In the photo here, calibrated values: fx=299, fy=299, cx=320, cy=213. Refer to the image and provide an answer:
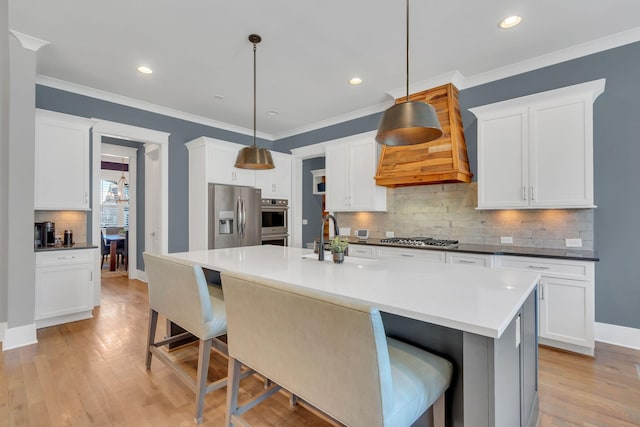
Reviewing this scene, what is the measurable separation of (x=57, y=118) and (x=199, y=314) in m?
3.31

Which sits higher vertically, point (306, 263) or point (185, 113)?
point (185, 113)

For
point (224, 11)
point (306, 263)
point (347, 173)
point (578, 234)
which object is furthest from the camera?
point (347, 173)

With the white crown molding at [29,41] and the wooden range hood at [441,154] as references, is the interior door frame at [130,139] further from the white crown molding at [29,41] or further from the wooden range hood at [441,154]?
the wooden range hood at [441,154]

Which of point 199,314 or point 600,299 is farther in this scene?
point 600,299

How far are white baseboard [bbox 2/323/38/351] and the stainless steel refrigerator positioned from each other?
6.84ft

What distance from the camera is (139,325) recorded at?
333 cm

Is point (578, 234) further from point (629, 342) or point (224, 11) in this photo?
point (224, 11)

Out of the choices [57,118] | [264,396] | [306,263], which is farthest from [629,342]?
[57,118]

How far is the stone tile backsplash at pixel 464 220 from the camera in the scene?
3076 millimetres

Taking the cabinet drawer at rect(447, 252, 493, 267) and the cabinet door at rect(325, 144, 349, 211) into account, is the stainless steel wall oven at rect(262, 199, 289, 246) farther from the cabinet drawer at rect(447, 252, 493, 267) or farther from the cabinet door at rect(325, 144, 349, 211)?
the cabinet drawer at rect(447, 252, 493, 267)

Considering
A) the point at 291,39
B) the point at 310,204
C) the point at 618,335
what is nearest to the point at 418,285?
the point at 291,39

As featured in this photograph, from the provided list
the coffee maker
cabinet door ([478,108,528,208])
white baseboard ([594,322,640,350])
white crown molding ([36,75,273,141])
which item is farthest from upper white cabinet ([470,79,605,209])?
the coffee maker

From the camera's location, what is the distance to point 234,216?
15.7ft

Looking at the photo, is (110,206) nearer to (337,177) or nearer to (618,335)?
(337,177)
